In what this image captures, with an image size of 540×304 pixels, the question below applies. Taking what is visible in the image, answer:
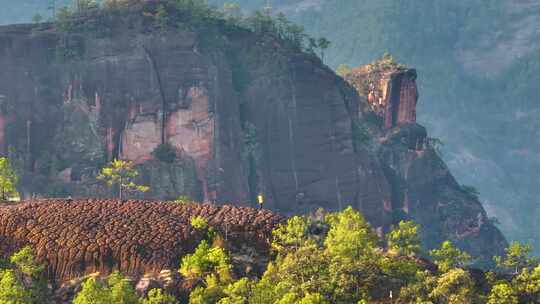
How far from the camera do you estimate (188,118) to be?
122625mm

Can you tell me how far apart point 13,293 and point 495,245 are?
340 feet

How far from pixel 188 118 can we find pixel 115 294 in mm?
71630

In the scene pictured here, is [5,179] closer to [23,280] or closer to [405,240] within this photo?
[23,280]

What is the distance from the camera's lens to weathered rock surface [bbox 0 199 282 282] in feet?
191

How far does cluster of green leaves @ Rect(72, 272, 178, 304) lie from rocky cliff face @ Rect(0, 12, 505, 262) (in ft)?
207

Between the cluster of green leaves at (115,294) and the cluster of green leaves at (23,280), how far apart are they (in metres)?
2.54

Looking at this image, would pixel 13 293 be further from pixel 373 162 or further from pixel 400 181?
pixel 400 181

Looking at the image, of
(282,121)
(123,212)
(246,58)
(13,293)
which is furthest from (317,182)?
(13,293)

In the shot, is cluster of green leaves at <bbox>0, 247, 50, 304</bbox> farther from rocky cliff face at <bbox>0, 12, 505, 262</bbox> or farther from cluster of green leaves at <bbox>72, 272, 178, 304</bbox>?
rocky cliff face at <bbox>0, 12, 505, 262</bbox>

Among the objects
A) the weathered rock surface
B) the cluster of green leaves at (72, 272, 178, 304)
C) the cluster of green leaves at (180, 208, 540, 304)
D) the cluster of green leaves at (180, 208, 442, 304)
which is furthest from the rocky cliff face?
the cluster of green leaves at (72, 272, 178, 304)

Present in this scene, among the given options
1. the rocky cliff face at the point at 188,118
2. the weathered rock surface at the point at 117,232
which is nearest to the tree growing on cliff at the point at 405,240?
the weathered rock surface at the point at 117,232

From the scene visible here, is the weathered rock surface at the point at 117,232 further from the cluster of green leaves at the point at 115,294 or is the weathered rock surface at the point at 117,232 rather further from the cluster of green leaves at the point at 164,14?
the cluster of green leaves at the point at 164,14

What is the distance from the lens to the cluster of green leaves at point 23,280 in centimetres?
5362

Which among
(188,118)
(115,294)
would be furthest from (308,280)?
(188,118)
